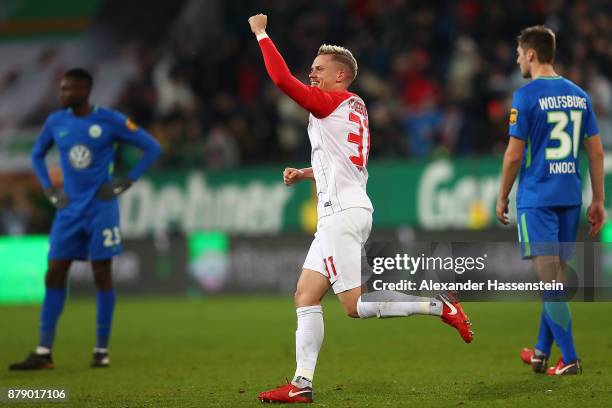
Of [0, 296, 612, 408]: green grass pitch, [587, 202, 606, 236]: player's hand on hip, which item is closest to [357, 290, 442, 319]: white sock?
[0, 296, 612, 408]: green grass pitch

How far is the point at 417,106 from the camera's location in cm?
1753

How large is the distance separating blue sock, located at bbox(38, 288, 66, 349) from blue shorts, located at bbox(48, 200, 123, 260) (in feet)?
1.00

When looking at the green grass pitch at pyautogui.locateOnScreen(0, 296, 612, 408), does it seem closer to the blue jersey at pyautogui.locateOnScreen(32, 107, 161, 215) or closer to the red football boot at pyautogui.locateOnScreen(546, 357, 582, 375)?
the red football boot at pyautogui.locateOnScreen(546, 357, 582, 375)

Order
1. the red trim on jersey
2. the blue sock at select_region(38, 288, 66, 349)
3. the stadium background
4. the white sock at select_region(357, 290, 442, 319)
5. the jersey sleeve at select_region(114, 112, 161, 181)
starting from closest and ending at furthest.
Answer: the red trim on jersey, the white sock at select_region(357, 290, 442, 319), the blue sock at select_region(38, 288, 66, 349), the jersey sleeve at select_region(114, 112, 161, 181), the stadium background

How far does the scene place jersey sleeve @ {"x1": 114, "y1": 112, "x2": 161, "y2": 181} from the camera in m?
9.12

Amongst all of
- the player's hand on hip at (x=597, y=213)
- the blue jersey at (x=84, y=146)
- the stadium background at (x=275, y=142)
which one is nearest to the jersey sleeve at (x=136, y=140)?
the blue jersey at (x=84, y=146)

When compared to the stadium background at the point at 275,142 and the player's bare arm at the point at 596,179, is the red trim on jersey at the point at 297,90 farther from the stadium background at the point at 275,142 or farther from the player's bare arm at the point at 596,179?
the stadium background at the point at 275,142

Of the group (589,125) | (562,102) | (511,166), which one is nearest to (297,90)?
(511,166)

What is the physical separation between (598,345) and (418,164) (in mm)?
7624

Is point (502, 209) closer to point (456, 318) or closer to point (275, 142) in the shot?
point (456, 318)

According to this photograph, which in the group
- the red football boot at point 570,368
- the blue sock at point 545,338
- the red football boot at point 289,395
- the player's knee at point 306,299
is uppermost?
the player's knee at point 306,299

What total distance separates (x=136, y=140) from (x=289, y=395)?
385 cm

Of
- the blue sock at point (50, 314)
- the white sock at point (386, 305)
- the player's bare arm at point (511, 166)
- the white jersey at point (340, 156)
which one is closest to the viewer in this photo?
the white sock at point (386, 305)

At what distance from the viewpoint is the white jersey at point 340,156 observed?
20.7 feet
